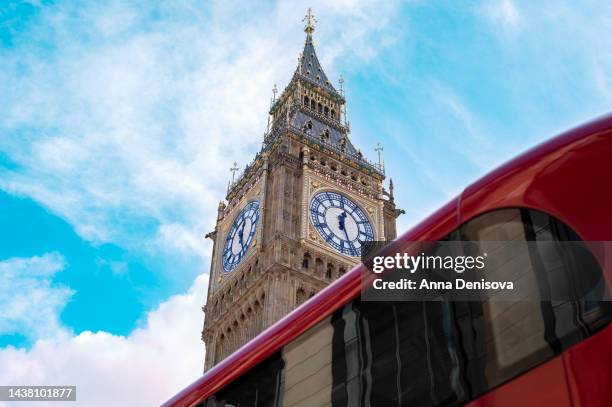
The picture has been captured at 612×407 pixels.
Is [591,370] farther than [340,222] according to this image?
No

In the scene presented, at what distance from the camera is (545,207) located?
644 centimetres

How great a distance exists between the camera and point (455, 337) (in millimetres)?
6703

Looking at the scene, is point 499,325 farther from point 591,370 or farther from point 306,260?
point 306,260

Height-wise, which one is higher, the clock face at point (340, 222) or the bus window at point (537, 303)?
the clock face at point (340, 222)

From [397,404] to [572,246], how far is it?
217 centimetres

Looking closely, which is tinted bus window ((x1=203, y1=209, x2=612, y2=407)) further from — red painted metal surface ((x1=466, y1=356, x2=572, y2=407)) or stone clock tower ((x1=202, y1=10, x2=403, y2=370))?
stone clock tower ((x1=202, y1=10, x2=403, y2=370))

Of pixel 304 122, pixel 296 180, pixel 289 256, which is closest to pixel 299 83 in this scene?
pixel 304 122

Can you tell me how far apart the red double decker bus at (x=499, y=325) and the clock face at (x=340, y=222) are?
103ft

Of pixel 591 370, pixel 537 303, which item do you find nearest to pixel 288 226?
pixel 537 303

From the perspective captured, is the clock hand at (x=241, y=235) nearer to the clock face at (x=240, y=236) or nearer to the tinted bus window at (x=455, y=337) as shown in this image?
the clock face at (x=240, y=236)

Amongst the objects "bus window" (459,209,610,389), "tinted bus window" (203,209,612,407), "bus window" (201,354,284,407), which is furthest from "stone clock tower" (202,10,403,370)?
"bus window" (459,209,610,389)

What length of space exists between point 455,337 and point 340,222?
33.9m

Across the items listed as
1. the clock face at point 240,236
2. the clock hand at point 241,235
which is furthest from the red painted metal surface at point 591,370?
the clock hand at point 241,235

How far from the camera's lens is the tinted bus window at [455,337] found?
5980 mm
